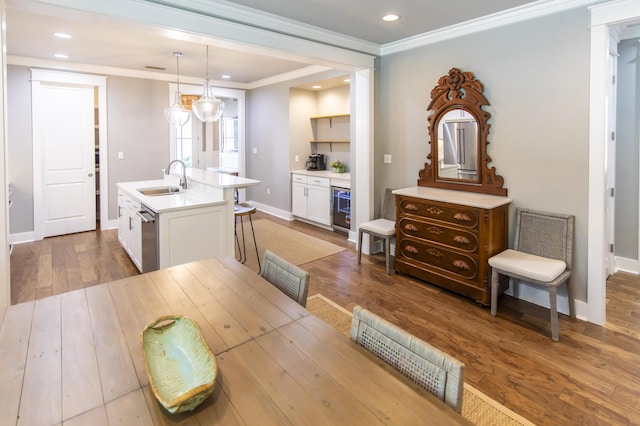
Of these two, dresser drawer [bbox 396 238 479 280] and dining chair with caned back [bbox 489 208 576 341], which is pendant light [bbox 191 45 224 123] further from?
dining chair with caned back [bbox 489 208 576 341]

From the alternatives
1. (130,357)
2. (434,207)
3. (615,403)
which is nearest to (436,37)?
(434,207)

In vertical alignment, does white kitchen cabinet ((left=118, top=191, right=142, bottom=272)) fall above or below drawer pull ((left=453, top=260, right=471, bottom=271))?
above

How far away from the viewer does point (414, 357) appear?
120cm

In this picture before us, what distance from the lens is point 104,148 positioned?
5879 mm

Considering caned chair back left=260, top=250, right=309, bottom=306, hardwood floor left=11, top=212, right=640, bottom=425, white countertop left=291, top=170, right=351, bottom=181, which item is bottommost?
hardwood floor left=11, top=212, right=640, bottom=425

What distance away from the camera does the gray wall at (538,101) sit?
2957mm

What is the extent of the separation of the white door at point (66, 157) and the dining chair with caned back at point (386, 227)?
4.56 meters

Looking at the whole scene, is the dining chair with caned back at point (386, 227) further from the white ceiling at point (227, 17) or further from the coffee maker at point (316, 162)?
the coffee maker at point (316, 162)

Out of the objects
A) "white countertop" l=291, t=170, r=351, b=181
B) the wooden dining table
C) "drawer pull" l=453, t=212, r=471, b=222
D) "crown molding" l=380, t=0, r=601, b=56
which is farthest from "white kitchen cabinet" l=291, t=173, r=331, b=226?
the wooden dining table

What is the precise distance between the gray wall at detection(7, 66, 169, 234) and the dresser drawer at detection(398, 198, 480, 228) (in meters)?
4.63

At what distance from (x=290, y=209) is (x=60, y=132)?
379 cm

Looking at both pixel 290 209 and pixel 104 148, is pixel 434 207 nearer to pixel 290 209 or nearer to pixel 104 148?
pixel 290 209

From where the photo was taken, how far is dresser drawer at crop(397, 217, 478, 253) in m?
3.27

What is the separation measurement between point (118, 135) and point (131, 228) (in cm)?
248
